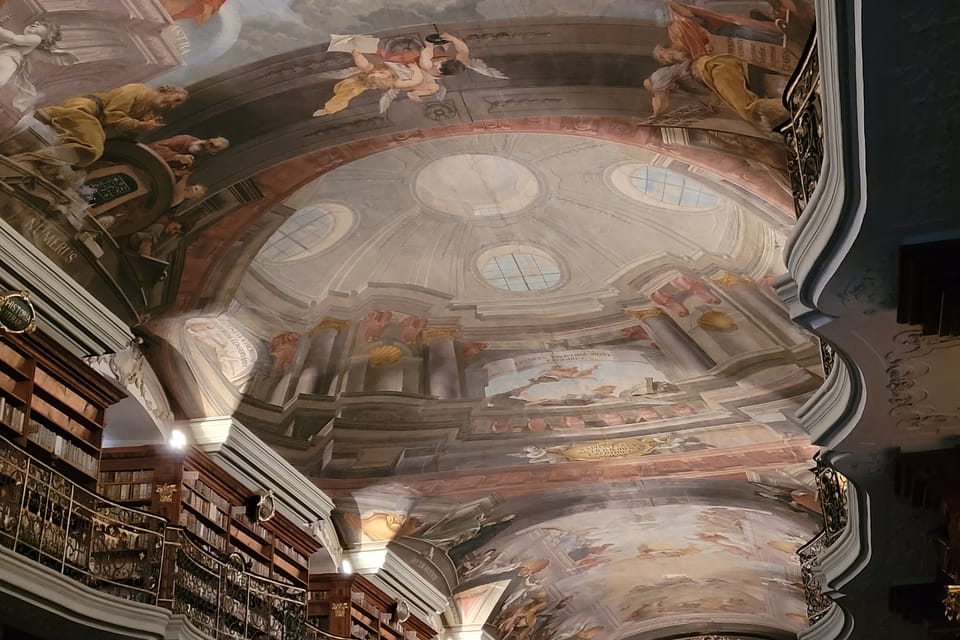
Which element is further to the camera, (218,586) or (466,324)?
(466,324)

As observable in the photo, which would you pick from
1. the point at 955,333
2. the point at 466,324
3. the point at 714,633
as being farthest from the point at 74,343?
the point at 714,633

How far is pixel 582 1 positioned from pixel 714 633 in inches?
919

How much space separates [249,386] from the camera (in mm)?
13273

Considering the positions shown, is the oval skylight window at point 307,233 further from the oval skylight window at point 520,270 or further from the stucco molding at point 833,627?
the stucco molding at point 833,627

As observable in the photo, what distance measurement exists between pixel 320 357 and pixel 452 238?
7.57ft

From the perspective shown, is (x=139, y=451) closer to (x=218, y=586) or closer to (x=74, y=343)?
(x=218, y=586)

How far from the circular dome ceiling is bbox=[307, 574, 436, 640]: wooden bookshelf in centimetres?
594

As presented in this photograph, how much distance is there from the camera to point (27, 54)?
8.08 meters

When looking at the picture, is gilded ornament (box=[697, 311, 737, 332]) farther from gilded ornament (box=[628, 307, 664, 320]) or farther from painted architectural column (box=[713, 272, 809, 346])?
gilded ornament (box=[628, 307, 664, 320])

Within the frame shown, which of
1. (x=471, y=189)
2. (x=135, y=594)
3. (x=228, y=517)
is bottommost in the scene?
(x=135, y=594)

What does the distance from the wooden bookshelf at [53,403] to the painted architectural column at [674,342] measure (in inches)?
259

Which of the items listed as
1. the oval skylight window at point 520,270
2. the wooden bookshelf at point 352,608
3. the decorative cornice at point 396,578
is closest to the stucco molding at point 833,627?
the oval skylight window at point 520,270

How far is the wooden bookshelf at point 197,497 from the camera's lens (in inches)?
452

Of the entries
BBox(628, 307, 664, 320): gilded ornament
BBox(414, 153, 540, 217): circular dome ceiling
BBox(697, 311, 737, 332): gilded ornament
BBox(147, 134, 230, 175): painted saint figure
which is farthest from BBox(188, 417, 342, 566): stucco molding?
BBox(697, 311, 737, 332): gilded ornament
